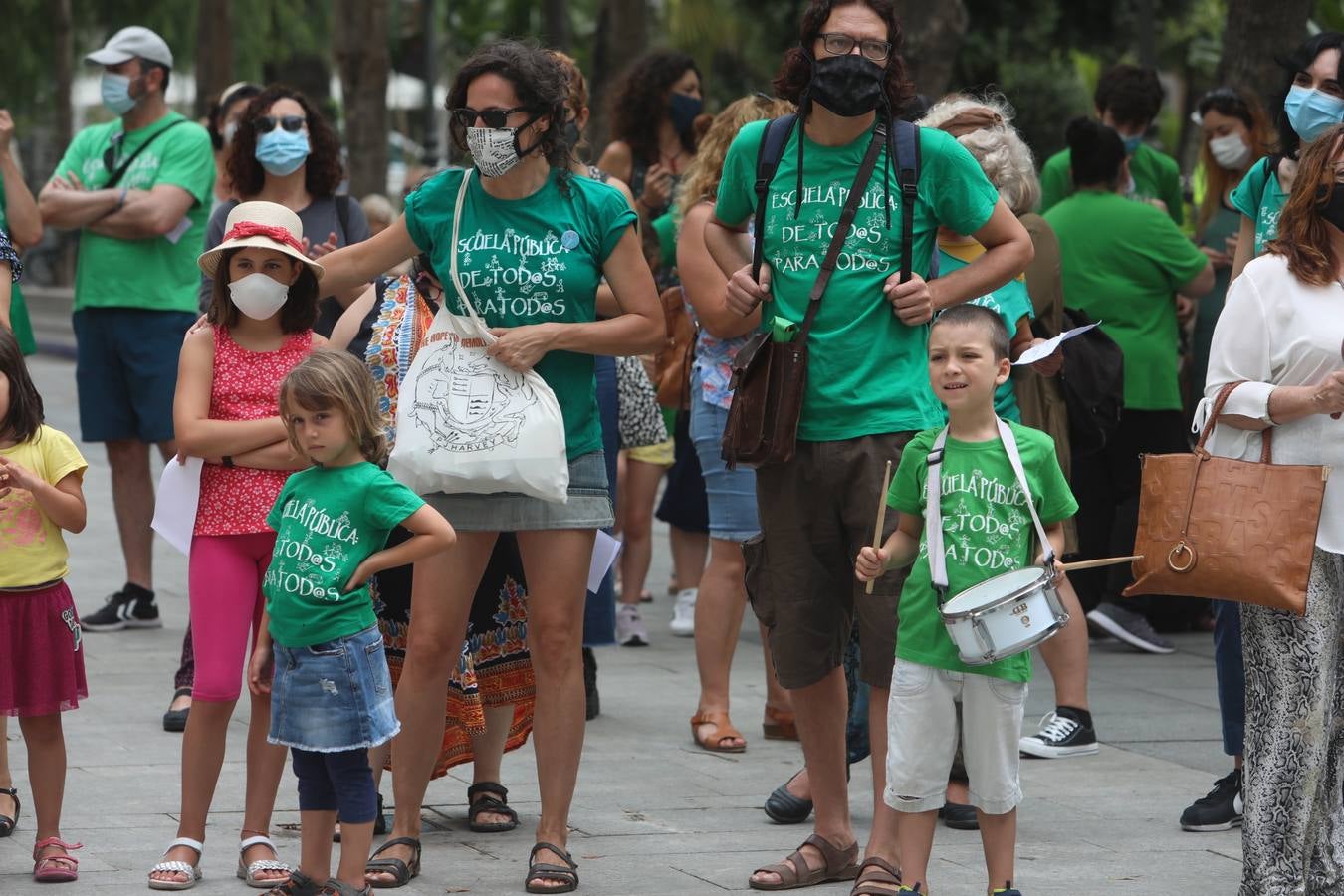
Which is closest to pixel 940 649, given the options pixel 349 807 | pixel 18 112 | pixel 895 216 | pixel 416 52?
pixel 895 216

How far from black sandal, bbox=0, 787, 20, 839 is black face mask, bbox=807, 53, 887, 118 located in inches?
116

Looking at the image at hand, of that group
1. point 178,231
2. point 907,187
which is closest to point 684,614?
Result: point 178,231

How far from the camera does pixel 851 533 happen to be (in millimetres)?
4859

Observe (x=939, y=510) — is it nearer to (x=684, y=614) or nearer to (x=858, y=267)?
(x=858, y=267)

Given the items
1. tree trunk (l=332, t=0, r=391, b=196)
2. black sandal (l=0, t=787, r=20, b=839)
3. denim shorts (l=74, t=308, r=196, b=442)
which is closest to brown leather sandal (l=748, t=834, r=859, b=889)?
black sandal (l=0, t=787, r=20, b=839)

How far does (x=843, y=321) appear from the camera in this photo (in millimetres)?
4730

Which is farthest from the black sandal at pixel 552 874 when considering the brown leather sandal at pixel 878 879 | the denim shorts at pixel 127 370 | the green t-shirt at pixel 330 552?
the denim shorts at pixel 127 370

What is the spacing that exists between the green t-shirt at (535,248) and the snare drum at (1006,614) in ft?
4.07

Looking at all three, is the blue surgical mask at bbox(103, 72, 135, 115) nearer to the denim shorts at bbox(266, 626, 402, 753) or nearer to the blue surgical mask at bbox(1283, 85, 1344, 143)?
the denim shorts at bbox(266, 626, 402, 753)

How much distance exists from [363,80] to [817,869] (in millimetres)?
13505

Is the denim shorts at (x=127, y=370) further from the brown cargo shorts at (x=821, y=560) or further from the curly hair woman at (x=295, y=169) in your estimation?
the brown cargo shorts at (x=821, y=560)

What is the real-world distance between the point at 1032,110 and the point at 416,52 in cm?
885

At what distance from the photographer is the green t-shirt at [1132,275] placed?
8242mm

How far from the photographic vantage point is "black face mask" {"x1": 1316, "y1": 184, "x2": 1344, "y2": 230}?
14.9 ft
